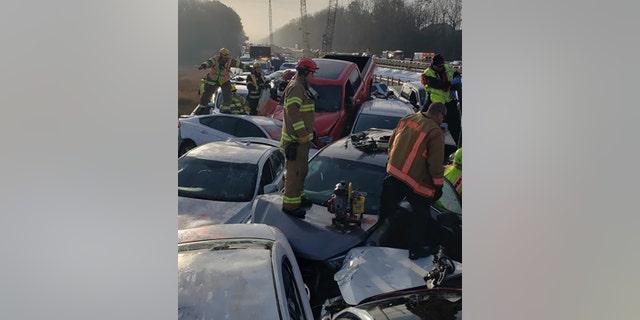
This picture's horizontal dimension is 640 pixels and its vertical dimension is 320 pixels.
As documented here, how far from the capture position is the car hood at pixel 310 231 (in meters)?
2.36

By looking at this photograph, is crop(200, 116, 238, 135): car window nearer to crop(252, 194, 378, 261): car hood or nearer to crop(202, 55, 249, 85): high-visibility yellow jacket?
crop(202, 55, 249, 85): high-visibility yellow jacket

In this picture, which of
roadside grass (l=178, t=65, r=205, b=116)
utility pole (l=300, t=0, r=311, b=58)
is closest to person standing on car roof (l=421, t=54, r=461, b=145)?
utility pole (l=300, t=0, r=311, b=58)

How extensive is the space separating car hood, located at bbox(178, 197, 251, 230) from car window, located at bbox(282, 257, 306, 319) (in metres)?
0.28

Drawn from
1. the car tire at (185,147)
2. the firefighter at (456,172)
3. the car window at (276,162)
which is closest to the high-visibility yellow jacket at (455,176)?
the firefighter at (456,172)

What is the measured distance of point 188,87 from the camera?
2355 millimetres

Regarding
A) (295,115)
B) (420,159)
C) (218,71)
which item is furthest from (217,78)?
(420,159)

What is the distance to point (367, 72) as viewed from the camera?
2.63 m

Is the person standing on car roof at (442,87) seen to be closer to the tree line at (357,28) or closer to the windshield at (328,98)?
the tree line at (357,28)

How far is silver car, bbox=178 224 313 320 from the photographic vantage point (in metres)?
2.14
